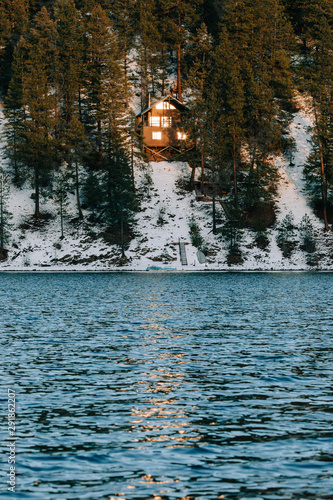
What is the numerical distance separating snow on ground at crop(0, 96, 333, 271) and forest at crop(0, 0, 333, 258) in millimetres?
2193

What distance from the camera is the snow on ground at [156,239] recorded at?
263 feet

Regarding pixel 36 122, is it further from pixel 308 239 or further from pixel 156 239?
pixel 308 239

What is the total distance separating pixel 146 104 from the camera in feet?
360

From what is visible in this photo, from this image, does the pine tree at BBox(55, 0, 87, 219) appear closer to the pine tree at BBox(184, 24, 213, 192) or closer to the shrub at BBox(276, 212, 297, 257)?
the pine tree at BBox(184, 24, 213, 192)

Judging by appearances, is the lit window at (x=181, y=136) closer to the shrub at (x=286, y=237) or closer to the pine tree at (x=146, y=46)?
the pine tree at (x=146, y=46)

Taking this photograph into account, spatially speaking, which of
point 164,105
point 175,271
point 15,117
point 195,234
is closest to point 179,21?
point 164,105

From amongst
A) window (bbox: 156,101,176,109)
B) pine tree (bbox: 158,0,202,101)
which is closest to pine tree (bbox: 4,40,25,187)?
window (bbox: 156,101,176,109)

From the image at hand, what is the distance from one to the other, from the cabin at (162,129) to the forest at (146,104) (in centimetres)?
507

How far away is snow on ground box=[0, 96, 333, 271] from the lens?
3159 inches

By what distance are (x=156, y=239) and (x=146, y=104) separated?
35.3 meters

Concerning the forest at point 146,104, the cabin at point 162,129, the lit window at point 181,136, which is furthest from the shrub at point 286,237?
the cabin at point 162,129

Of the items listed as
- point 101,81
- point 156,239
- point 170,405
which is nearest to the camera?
point 170,405

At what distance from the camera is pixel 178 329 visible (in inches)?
1150

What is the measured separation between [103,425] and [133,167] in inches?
3413
